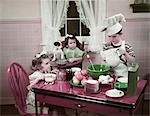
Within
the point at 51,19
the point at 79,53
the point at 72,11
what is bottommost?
the point at 79,53

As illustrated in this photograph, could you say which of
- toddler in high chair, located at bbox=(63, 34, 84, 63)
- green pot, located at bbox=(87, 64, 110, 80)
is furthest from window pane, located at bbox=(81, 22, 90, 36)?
green pot, located at bbox=(87, 64, 110, 80)

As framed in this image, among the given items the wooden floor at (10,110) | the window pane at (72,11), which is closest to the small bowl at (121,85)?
the wooden floor at (10,110)

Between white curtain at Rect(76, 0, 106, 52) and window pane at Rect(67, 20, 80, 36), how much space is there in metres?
0.14

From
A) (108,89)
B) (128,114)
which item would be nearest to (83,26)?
(108,89)

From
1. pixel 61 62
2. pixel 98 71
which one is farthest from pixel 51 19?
pixel 98 71

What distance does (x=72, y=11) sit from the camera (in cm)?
346

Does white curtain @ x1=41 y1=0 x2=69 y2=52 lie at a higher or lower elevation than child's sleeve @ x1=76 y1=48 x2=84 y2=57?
higher

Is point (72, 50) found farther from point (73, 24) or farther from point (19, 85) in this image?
point (19, 85)

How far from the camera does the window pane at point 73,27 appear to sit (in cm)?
350

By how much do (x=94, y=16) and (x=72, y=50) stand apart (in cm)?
61

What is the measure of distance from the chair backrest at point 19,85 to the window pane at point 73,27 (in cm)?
111

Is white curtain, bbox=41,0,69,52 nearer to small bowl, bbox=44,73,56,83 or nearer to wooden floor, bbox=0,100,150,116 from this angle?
wooden floor, bbox=0,100,150,116

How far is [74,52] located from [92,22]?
1.80ft

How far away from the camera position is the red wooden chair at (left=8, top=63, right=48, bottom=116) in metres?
2.39
